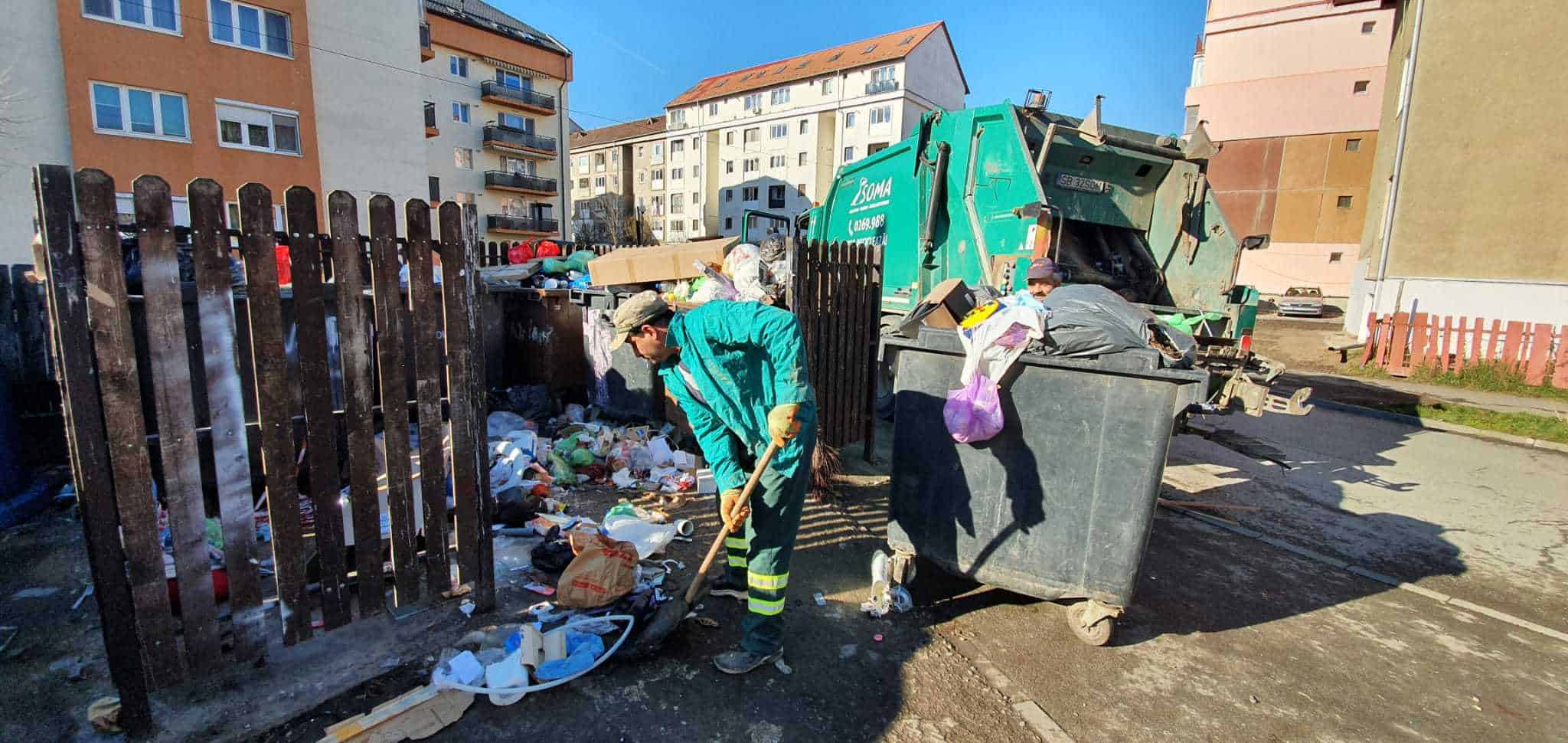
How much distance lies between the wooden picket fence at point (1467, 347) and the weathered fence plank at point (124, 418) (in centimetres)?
1515

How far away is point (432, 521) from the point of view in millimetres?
2598

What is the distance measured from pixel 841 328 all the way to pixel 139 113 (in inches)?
726

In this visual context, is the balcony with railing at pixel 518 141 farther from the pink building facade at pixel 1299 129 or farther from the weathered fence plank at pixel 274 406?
the weathered fence plank at pixel 274 406

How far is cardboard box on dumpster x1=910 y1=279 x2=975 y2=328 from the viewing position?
132 inches

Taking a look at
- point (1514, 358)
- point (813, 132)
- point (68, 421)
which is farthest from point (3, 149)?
point (813, 132)

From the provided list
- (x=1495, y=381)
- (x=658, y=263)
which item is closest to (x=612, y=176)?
(x=658, y=263)

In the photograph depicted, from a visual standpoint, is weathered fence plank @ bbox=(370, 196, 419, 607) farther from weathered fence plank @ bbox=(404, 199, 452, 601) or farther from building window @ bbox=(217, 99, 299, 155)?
building window @ bbox=(217, 99, 299, 155)

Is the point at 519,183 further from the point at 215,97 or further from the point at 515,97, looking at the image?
the point at 215,97

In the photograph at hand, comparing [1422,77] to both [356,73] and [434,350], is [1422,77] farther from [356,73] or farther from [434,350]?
[356,73]

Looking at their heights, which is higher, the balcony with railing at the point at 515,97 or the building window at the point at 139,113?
the balcony with railing at the point at 515,97

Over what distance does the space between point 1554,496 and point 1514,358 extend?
689 centimetres

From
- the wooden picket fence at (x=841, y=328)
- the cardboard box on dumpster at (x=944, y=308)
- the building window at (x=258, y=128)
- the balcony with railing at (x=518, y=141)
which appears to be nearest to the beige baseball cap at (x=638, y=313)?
the cardboard box on dumpster at (x=944, y=308)

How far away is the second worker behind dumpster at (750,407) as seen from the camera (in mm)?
2467

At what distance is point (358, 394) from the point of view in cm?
234
